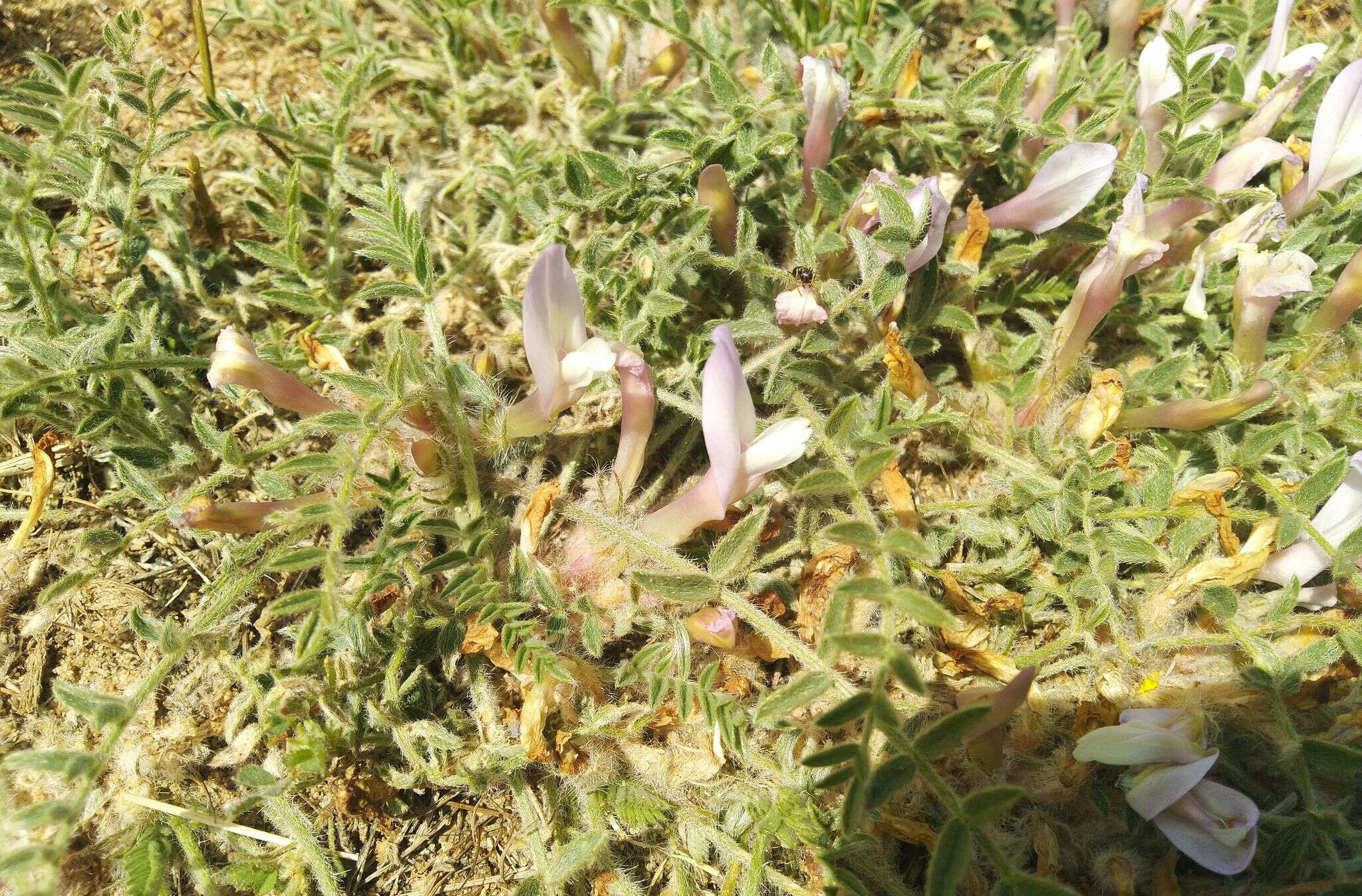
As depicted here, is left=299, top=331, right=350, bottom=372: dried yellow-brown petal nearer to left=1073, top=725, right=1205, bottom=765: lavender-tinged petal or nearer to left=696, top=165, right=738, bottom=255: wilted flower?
left=696, top=165, right=738, bottom=255: wilted flower

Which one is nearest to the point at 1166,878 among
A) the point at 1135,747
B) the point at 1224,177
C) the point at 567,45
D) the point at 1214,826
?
the point at 1214,826

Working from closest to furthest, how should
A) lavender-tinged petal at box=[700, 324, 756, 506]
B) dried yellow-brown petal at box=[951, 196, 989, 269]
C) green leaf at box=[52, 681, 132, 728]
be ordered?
green leaf at box=[52, 681, 132, 728] → lavender-tinged petal at box=[700, 324, 756, 506] → dried yellow-brown petal at box=[951, 196, 989, 269]

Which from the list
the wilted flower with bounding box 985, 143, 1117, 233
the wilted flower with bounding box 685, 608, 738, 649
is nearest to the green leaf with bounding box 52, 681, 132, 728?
the wilted flower with bounding box 685, 608, 738, 649

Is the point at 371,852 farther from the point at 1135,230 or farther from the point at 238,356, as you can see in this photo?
the point at 1135,230

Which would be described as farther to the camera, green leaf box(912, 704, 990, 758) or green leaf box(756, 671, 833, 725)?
green leaf box(756, 671, 833, 725)

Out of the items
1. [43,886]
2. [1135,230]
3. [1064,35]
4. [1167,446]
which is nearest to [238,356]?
[43,886]

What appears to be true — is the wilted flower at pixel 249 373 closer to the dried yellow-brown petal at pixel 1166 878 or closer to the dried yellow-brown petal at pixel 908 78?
the dried yellow-brown petal at pixel 908 78
